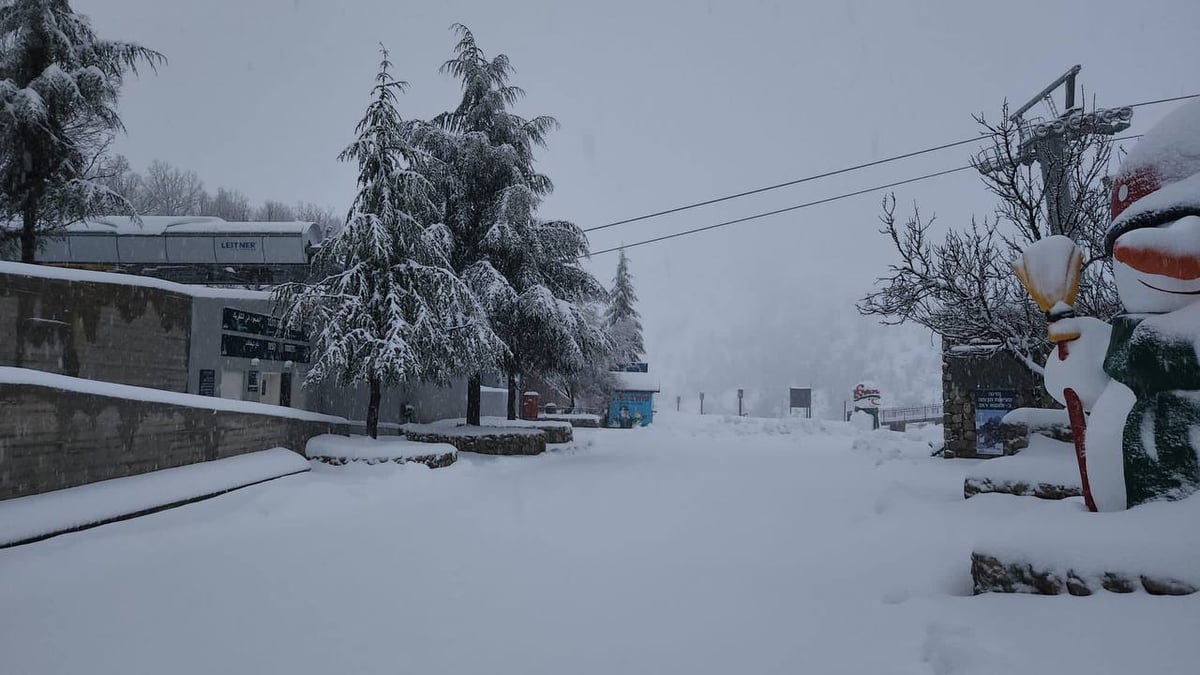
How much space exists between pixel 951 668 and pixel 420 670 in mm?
3224

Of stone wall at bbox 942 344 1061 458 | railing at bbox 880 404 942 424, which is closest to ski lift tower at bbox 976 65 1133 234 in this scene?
stone wall at bbox 942 344 1061 458

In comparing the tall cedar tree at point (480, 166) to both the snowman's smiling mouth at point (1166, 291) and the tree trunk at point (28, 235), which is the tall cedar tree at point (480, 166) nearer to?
the tree trunk at point (28, 235)

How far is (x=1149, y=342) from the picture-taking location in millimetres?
3607

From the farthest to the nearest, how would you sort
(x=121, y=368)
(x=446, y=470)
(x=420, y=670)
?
(x=446, y=470) < (x=121, y=368) < (x=420, y=670)

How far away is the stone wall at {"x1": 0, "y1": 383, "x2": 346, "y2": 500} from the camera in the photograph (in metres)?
6.36

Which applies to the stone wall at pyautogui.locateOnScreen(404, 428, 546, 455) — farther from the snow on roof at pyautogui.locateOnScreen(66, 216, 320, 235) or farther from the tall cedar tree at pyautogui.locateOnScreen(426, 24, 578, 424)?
the snow on roof at pyautogui.locateOnScreen(66, 216, 320, 235)

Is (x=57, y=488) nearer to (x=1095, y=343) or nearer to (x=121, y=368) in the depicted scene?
(x=121, y=368)

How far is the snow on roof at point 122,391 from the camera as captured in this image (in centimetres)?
652

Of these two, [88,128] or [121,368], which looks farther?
[88,128]

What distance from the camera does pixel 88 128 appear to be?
15.1 meters

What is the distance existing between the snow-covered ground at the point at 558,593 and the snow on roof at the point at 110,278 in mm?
5245

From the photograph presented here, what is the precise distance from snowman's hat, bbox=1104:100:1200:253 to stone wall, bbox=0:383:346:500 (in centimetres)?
1027

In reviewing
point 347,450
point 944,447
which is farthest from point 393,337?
point 944,447

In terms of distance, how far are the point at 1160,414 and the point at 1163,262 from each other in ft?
3.03
